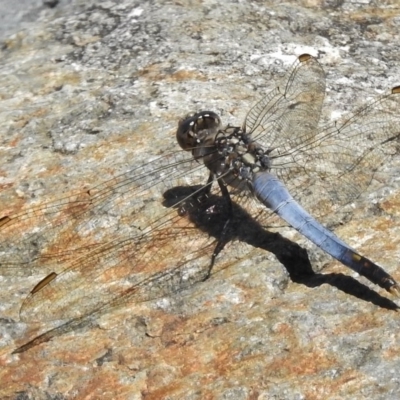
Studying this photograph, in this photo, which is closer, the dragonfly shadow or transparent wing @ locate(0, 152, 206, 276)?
the dragonfly shadow

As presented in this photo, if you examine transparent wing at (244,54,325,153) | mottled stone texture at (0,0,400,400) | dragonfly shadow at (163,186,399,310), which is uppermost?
transparent wing at (244,54,325,153)

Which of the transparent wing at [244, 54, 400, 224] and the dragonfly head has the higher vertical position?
the dragonfly head

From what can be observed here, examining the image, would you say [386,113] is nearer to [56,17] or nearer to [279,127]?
[279,127]

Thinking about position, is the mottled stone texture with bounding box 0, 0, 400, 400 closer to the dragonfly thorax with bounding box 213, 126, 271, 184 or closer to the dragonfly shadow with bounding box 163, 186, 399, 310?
the dragonfly shadow with bounding box 163, 186, 399, 310

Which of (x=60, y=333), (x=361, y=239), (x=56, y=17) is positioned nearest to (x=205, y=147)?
(x=361, y=239)

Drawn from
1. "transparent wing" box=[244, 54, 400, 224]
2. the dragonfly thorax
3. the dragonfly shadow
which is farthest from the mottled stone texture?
the dragonfly thorax

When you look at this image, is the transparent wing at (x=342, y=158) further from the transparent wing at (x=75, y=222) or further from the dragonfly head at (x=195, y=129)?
the transparent wing at (x=75, y=222)

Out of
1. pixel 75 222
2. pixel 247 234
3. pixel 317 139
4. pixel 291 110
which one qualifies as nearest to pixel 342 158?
pixel 317 139
